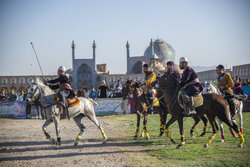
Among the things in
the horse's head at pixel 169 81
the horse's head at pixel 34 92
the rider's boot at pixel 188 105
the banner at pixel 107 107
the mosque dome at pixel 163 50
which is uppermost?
the mosque dome at pixel 163 50

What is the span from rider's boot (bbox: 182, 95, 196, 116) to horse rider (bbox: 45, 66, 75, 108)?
13.1 feet

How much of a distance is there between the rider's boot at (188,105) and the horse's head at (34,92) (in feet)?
16.4

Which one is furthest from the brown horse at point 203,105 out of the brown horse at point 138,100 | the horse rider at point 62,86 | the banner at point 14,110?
the banner at point 14,110

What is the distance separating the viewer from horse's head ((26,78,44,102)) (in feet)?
29.2

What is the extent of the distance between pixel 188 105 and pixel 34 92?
5281 mm

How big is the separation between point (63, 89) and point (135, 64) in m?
83.4

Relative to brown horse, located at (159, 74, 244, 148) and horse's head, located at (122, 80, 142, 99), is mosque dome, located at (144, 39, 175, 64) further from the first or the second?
brown horse, located at (159, 74, 244, 148)

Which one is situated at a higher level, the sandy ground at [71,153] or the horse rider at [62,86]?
the horse rider at [62,86]

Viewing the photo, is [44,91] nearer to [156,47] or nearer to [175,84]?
[175,84]

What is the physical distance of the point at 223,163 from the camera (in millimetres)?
6434

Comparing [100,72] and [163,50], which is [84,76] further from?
[163,50]

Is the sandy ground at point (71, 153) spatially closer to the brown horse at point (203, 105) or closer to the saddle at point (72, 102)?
the saddle at point (72, 102)

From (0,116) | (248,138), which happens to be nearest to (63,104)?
(248,138)

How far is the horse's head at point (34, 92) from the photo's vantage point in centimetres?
889
